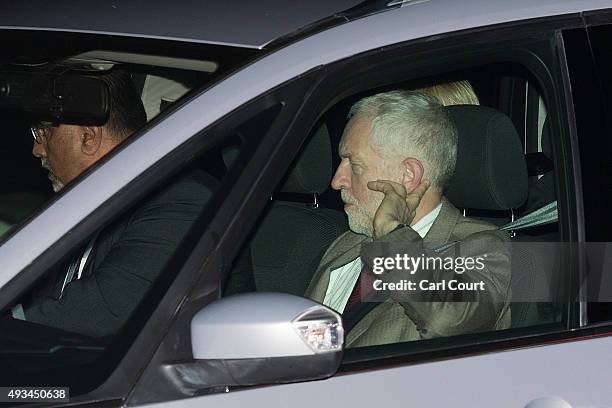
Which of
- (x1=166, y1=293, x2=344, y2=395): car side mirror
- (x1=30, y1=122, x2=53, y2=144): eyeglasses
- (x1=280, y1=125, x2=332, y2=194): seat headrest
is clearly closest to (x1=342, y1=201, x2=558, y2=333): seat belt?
(x1=166, y1=293, x2=344, y2=395): car side mirror

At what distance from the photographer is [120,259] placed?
2832 millimetres

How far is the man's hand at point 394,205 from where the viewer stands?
2789mm

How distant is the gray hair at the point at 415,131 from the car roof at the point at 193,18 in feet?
1.21

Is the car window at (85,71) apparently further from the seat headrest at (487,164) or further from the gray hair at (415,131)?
the seat headrest at (487,164)

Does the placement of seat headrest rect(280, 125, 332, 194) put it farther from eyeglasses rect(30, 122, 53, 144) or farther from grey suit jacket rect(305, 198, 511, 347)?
eyeglasses rect(30, 122, 53, 144)

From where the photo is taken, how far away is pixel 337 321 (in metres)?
2.21

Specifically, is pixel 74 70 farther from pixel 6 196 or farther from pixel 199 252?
pixel 6 196

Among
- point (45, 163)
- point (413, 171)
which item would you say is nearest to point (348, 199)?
point (413, 171)

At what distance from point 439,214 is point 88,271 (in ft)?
2.58

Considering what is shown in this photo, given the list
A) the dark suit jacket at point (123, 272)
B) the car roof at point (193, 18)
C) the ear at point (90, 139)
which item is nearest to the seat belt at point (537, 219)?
the car roof at point (193, 18)

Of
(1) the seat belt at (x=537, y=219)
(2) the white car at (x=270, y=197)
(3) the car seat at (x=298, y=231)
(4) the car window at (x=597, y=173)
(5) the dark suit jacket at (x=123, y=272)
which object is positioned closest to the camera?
(2) the white car at (x=270, y=197)

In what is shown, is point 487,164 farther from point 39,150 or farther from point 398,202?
point 39,150

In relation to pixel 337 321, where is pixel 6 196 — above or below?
above

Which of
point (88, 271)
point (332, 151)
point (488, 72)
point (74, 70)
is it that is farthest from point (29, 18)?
point (488, 72)
